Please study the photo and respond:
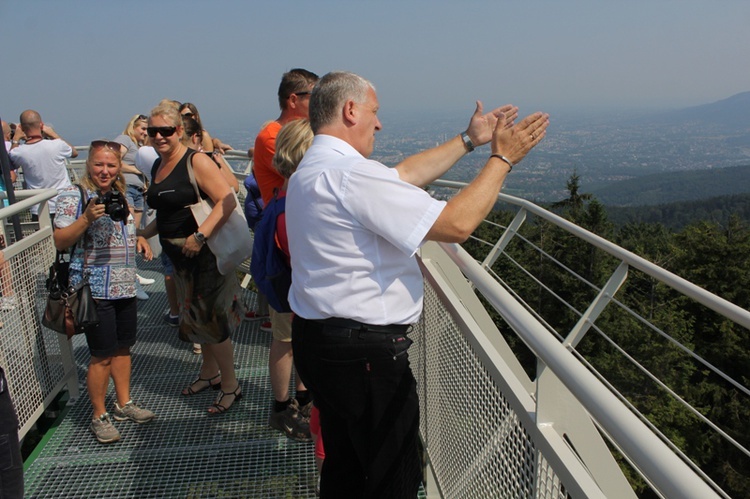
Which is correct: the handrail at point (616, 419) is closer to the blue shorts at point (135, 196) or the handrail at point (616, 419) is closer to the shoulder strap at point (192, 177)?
the shoulder strap at point (192, 177)

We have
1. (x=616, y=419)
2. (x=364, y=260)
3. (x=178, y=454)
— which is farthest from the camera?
(x=178, y=454)

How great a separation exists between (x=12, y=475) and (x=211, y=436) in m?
1.12

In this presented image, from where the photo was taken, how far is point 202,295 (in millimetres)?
2961

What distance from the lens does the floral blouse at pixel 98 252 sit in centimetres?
280

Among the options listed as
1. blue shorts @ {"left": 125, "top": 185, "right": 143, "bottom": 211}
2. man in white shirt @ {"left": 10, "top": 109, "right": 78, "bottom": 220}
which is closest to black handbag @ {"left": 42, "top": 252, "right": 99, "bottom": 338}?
blue shorts @ {"left": 125, "top": 185, "right": 143, "bottom": 211}

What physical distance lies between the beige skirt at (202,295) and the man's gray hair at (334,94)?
1471 millimetres

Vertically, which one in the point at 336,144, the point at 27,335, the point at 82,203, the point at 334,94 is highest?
the point at 334,94

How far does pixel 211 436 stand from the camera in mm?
2953

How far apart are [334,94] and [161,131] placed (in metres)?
1.46

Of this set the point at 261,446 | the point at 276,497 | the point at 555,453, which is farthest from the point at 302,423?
the point at 555,453

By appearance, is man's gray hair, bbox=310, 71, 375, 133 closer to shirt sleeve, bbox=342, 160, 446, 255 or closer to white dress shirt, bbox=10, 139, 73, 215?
shirt sleeve, bbox=342, 160, 446, 255

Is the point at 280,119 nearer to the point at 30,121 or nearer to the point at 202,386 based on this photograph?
the point at 202,386

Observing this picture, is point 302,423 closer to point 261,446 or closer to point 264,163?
point 261,446

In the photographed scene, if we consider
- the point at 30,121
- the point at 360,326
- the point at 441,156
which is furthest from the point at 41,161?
the point at 360,326
